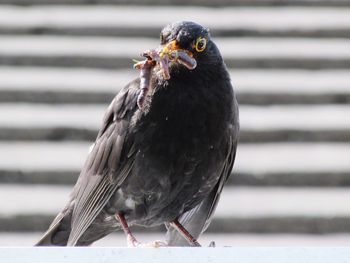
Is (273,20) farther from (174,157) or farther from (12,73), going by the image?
(174,157)

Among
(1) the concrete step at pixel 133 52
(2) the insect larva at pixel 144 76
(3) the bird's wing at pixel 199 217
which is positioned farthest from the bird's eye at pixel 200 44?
(1) the concrete step at pixel 133 52

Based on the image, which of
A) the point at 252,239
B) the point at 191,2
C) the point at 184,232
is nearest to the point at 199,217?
the point at 184,232

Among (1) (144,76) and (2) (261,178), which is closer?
(1) (144,76)

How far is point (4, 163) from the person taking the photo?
405 centimetres

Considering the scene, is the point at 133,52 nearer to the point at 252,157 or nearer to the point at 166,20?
the point at 166,20

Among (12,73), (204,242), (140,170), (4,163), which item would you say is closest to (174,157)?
(140,170)

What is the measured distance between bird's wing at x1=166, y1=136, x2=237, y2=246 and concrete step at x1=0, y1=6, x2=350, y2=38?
1222 mm

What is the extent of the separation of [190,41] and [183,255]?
1103 millimetres

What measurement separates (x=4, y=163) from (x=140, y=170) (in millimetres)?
890

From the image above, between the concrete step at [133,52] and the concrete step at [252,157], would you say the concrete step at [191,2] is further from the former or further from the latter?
the concrete step at [252,157]

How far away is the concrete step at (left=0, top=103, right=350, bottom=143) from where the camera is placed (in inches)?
165

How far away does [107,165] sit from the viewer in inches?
138

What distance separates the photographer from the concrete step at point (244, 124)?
4.19 meters

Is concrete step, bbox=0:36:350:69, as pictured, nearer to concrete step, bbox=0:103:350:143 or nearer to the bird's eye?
concrete step, bbox=0:103:350:143
